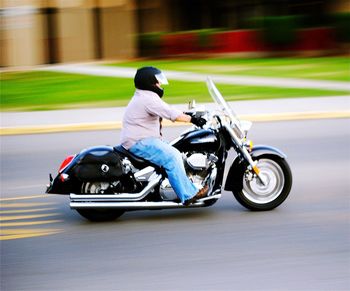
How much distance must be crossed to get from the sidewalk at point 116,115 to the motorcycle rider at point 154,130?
5784 millimetres

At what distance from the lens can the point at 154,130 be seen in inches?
296

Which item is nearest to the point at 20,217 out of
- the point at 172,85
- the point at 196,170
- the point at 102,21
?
the point at 196,170

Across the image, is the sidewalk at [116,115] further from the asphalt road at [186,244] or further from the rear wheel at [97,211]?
the rear wheel at [97,211]

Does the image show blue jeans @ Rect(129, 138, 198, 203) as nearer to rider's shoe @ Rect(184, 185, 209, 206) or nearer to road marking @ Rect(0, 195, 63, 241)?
rider's shoe @ Rect(184, 185, 209, 206)

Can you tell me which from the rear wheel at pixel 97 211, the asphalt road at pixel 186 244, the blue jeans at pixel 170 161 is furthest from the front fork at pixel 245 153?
the rear wheel at pixel 97 211

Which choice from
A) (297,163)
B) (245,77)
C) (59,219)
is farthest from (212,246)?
(245,77)

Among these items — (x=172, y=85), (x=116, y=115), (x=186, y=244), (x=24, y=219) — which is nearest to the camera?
(x=186, y=244)

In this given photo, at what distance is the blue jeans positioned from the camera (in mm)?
7348

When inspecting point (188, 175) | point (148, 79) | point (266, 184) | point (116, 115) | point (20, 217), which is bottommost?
point (20, 217)

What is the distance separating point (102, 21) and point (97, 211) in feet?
73.0

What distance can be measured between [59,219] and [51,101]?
9192 mm

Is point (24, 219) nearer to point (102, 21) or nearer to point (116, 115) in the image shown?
point (116, 115)

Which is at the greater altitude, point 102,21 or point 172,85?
point 102,21

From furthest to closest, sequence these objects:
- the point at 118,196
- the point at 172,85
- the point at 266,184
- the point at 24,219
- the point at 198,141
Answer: the point at 172,85 < the point at 24,219 < the point at 266,184 < the point at 198,141 < the point at 118,196
